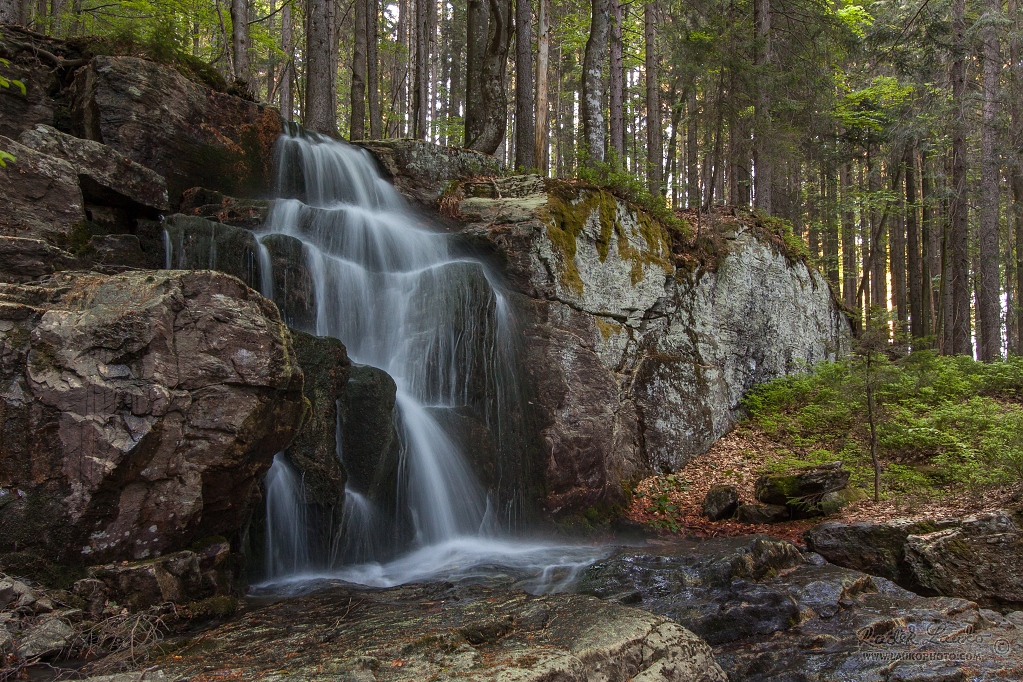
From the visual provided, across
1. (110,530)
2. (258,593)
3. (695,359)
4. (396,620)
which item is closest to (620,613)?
(396,620)

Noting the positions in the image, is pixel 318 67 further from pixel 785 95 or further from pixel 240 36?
pixel 785 95

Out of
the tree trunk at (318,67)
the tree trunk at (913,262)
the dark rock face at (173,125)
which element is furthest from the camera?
the tree trunk at (913,262)

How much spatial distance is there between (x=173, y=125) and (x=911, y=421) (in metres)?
12.6

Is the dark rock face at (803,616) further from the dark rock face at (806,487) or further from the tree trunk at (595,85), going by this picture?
the tree trunk at (595,85)

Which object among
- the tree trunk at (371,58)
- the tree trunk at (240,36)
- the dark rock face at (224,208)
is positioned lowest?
the dark rock face at (224,208)

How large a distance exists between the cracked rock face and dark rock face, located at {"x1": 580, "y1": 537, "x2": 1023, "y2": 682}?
8.19 feet

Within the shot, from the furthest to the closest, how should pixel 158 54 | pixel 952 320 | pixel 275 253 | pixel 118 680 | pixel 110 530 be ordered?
1. pixel 952 320
2. pixel 158 54
3. pixel 275 253
4. pixel 110 530
5. pixel 118 680

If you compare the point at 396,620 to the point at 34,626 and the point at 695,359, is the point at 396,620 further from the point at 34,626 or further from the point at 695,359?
the point at 695,359

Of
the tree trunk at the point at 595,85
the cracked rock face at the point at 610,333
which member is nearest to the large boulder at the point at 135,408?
the cracked rock face at the point at 610,333

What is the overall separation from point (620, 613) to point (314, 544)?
3.44 metres

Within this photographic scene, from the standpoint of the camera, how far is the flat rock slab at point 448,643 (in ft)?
12.8

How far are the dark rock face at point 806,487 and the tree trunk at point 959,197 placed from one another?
9.20 metres

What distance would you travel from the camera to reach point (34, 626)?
4207 mm

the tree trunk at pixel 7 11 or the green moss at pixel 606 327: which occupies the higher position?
the tree trunk at pixel 7 11
